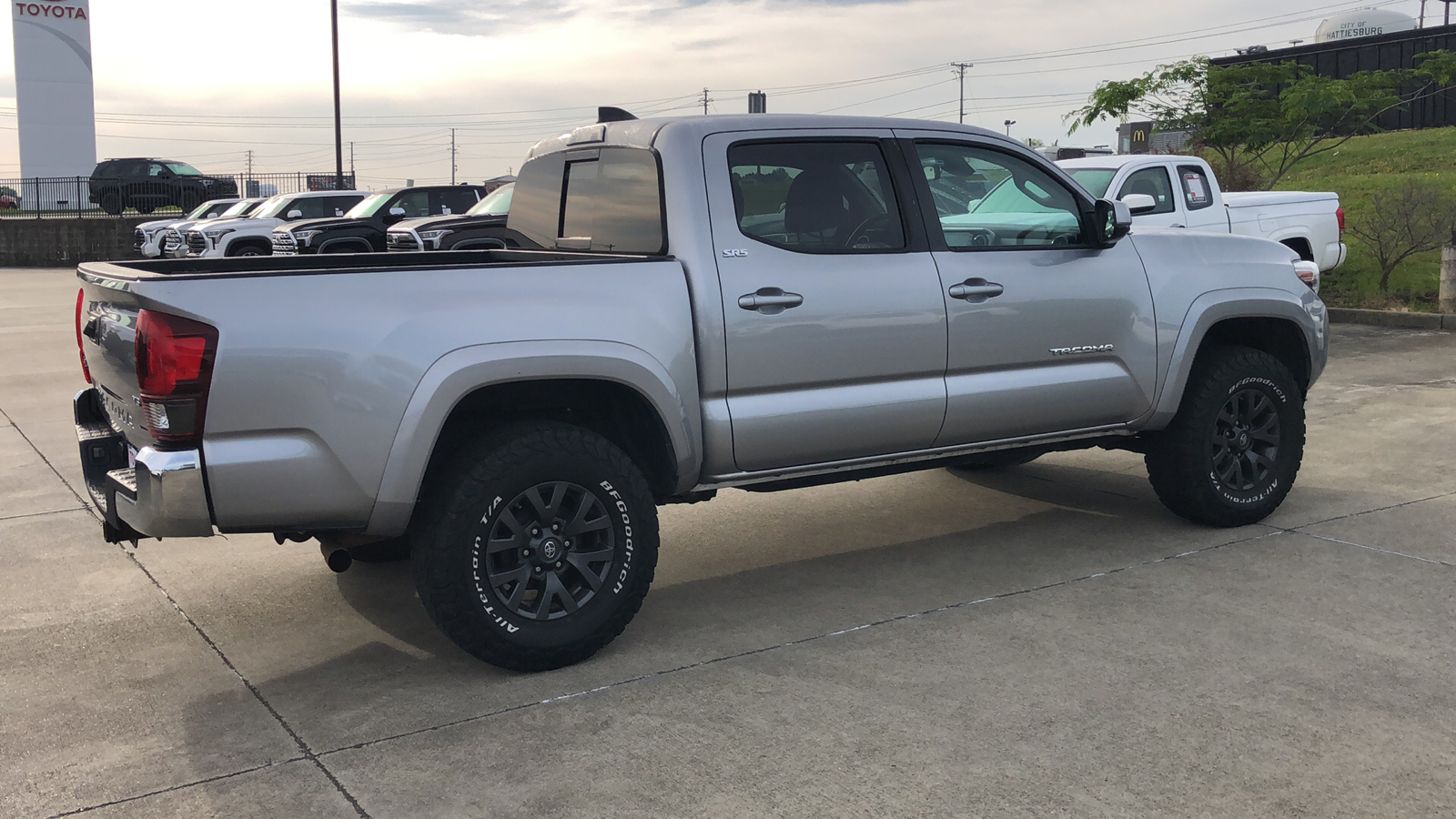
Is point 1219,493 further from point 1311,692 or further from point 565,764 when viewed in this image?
point 565,764

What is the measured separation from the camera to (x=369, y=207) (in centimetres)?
2098

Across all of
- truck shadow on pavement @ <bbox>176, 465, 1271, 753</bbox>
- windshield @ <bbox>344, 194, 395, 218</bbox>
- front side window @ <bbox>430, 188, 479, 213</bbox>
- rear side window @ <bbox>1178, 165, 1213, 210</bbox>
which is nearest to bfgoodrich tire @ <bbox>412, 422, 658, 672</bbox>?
truck shadow on pavement @ <bbox>176, 465, 1271, 753</bbox>

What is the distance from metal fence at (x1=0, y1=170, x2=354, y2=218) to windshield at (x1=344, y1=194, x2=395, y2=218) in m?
14.5

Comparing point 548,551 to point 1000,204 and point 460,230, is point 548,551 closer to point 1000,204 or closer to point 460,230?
point 1000,204

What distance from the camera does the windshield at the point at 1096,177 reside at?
12.4 m

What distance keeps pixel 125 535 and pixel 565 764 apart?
1.80 meters

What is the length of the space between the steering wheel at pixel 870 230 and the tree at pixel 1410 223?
13.7 meters

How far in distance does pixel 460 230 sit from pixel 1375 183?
18.2m

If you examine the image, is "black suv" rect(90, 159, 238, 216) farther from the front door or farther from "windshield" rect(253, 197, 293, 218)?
the front door

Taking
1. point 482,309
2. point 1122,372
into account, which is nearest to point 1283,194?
point 1122,372

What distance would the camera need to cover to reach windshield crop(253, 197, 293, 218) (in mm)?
23422

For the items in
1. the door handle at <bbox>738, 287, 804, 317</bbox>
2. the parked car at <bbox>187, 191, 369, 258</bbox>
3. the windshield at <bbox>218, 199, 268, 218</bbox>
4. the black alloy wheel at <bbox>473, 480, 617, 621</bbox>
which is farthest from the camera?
the windshield at <bbox>218, 199, 268, 218</bbox>

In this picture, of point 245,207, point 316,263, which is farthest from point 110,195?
point 316,263

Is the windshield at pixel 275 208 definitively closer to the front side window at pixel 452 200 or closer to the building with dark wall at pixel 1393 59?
the front side window at pixel 452 200
